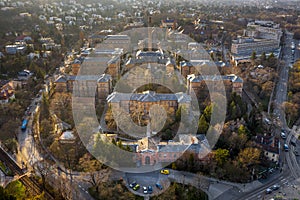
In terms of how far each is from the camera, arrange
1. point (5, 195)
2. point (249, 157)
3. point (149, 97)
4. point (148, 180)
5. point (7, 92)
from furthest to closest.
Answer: point (7, 92) → point (149, 97) → point (249, 157) → point (148, 180) → point (5, 195)

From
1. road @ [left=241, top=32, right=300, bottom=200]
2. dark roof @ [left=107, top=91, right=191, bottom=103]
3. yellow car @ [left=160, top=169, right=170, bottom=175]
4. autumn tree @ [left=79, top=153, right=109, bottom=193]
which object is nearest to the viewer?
autumn tree @ [left=79, top=153, right=109, bottom=193]

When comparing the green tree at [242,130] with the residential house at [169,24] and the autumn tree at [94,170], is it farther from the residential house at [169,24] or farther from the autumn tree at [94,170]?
the residential house at [169,24]

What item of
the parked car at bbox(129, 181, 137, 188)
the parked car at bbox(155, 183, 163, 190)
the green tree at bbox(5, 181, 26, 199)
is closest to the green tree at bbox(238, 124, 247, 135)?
the parked car at bbox(155, 183, 163, 190)

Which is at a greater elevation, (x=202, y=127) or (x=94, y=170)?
(x=202, y=127)

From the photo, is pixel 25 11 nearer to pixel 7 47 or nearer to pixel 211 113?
pixel 7 47

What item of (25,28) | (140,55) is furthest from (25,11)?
A: (140,55)

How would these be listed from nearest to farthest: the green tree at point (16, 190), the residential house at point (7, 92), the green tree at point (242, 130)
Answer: the green tree at point (16, 190) → the green tree at point (242, 130) → the residential house at point (7, 92)

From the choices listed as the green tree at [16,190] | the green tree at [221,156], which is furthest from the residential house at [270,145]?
the green tree at [16,190]

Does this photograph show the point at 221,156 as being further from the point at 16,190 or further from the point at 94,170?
the point at 16,190

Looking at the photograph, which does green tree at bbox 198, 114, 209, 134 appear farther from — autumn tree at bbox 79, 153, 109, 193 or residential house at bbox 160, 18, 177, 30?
residential house at bbox 160, 18, 177, 30

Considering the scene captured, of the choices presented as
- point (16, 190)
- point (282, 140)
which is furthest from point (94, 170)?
point (282, 140)

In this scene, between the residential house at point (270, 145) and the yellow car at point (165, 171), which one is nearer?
the yellow car at point (165, 171)
